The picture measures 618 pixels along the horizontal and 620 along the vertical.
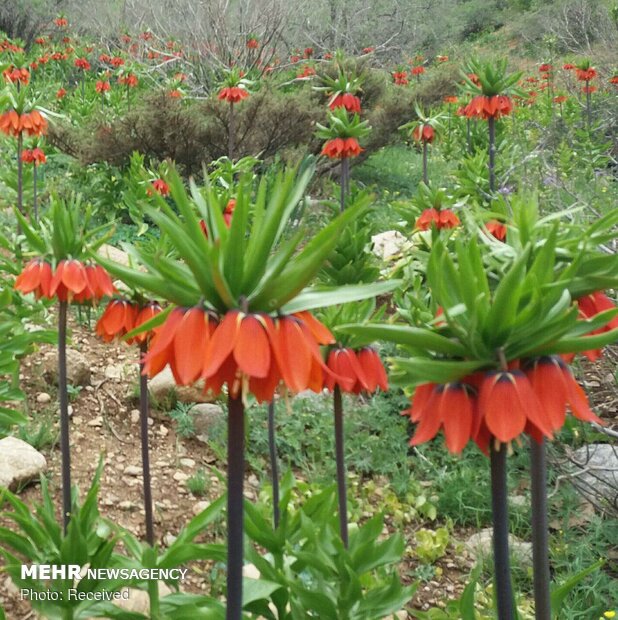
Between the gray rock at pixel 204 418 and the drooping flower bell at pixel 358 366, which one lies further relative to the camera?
the gray rock at pixel 204 418

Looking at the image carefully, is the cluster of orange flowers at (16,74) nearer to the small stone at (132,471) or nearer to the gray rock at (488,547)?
the small stone at (132,471)

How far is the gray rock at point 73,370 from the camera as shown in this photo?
3.35 metres

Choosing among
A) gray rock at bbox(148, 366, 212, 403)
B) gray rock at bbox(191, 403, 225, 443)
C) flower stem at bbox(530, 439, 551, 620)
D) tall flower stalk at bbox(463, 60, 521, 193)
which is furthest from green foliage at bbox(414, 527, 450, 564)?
tall flower stalk at bbox(463, 60, 521, 193)

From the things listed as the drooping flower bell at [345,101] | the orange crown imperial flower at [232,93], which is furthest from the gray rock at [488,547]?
the orange crown imperial flower at [232,93]

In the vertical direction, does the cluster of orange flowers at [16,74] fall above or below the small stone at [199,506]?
above

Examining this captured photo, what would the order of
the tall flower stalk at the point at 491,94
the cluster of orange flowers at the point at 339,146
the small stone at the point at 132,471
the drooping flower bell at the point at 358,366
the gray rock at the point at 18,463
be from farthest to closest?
the tall flower stalk at the point at 491,94, the cluster of orange flowers at the point at 339,146, the small stone at the point at 132,471, the gray rock at the point at 18,463, the drooping flower bell at the point at 358,366

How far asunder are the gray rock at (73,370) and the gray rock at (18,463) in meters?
0.68

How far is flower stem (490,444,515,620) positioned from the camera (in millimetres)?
1020

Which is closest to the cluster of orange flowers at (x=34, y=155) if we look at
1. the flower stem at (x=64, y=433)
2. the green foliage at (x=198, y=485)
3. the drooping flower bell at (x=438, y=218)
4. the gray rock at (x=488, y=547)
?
the drooping flower bell at (x=438, y=218)

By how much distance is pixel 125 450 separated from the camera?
3.06 meters

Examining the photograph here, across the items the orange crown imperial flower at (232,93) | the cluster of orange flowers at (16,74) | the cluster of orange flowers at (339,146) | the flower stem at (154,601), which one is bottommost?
the flower stem at (154,601)

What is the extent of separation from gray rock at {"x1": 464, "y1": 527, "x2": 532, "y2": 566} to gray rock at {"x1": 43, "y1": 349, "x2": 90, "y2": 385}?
1.79m

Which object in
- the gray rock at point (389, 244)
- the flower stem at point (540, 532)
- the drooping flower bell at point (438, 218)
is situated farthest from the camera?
the gray rock at point (389, 244)

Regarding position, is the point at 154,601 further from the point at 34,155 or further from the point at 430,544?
the point at 34,155
